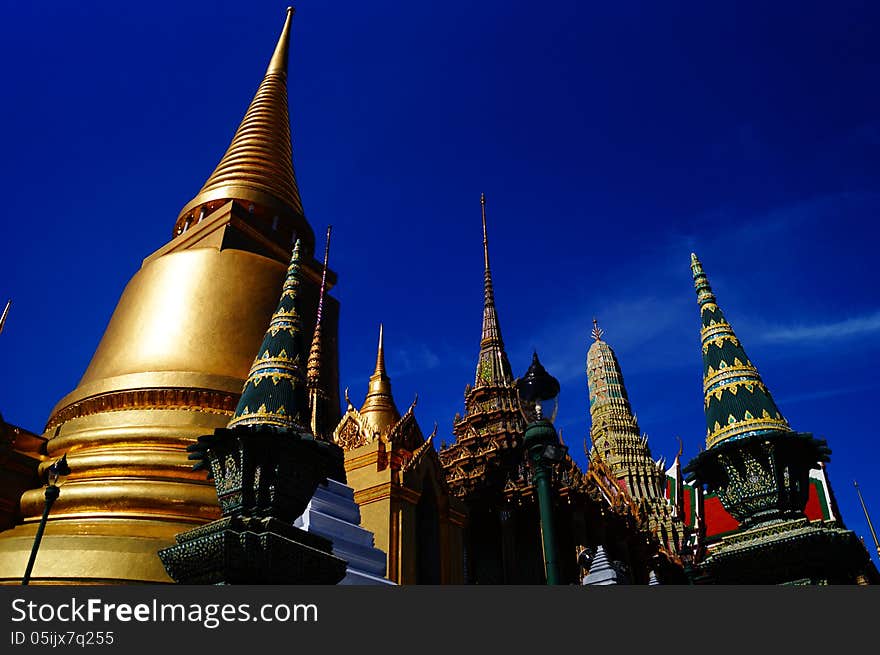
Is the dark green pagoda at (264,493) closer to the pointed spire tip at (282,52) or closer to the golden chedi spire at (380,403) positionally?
the golden chedi spire at (380,403)

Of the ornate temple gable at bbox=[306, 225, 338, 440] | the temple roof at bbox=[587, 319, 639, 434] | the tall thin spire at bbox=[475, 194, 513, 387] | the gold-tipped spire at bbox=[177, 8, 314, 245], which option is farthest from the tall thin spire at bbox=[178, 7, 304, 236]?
the temple roof at bbox=[587, 319, 639, 434]

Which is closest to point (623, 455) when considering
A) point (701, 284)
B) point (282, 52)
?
point (282, 52)

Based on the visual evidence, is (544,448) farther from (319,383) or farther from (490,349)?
(490,349)

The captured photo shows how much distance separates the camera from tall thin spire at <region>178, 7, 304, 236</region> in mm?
15680

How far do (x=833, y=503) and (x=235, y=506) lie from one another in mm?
24519

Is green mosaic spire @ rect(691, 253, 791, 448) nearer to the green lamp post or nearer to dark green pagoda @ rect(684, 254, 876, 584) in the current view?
dark green pagoda @ rect(684, 254, 876, 584)

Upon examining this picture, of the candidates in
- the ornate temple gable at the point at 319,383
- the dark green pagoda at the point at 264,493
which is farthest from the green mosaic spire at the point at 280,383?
the ornate temple gable at the point at 319,383

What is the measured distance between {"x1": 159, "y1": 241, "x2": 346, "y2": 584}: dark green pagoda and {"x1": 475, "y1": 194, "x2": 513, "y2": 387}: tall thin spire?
17.7 metres

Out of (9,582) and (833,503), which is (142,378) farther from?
(833,503)

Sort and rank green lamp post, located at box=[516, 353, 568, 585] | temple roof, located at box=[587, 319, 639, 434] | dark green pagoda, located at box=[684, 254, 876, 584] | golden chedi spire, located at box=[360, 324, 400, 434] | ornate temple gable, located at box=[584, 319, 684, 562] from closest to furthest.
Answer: green lamp post, located at box=[516, 353, 568, 585] → dark green pagoda, located at box=[684, 254, 876, 584] → golden chedi spire, located at box=[360, 324, 400, 434] → ornate temple gable, located at box=[584, 319, 684, 562] → temple roof, located at box=[587, 319, 639, 434]

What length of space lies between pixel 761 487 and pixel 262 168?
46.0 ft

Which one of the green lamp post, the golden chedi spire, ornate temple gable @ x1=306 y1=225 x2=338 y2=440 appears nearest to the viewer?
the green lamp post
